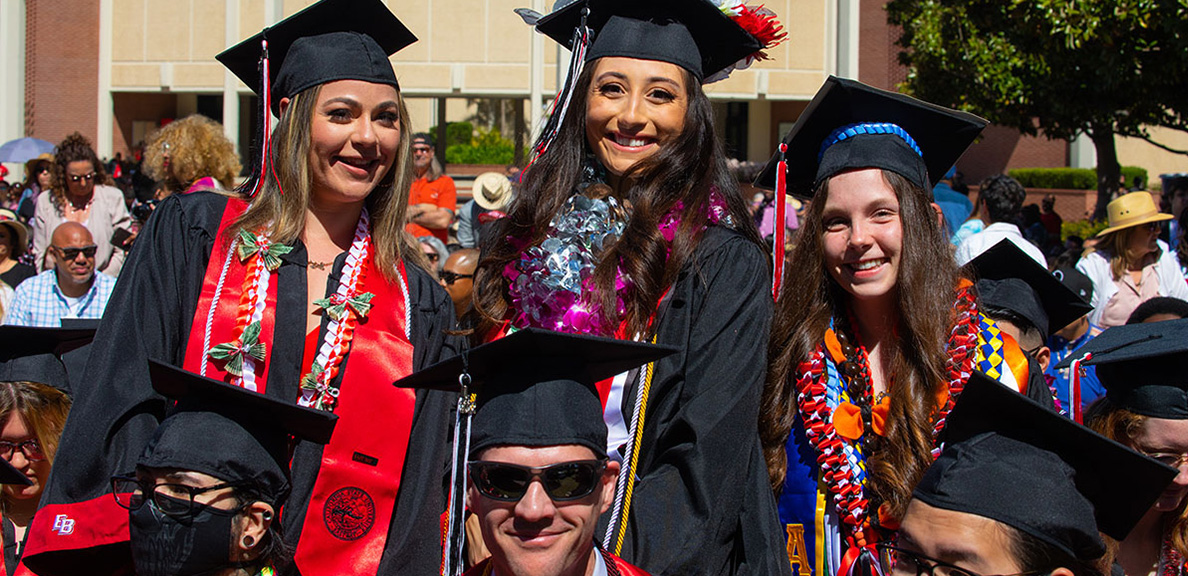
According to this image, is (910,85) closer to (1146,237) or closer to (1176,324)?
(1146,237)

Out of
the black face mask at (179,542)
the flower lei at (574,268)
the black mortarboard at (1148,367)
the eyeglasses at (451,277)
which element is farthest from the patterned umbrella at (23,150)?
the black mortarboard at (1148,367)

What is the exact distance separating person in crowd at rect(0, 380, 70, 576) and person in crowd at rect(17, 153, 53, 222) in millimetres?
8443

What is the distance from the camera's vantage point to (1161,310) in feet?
16.7

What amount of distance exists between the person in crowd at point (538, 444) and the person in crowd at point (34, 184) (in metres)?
10.4

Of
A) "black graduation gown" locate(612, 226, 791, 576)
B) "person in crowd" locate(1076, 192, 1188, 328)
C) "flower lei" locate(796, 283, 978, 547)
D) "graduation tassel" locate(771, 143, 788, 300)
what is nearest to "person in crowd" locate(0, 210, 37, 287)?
"graduation tassel" locate(771, 143, 788, 300)

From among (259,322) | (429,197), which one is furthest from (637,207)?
(429,197)

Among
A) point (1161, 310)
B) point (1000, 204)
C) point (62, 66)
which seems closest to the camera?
point (1161, 310)

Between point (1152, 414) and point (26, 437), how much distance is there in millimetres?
3405

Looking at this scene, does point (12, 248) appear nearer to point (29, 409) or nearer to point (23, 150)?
point (29, 409)

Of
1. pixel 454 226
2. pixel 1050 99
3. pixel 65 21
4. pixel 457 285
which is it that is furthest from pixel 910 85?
pixel 65 21

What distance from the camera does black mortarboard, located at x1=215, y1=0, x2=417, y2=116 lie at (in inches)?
121

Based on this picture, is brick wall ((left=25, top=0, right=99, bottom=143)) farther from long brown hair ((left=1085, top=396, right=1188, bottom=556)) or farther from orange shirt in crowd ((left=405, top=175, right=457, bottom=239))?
long brown hair ((left=1085, top=396, right=1188, bottom=556))

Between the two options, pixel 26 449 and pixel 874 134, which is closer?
pixel 874 134

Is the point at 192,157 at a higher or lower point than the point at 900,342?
higher
